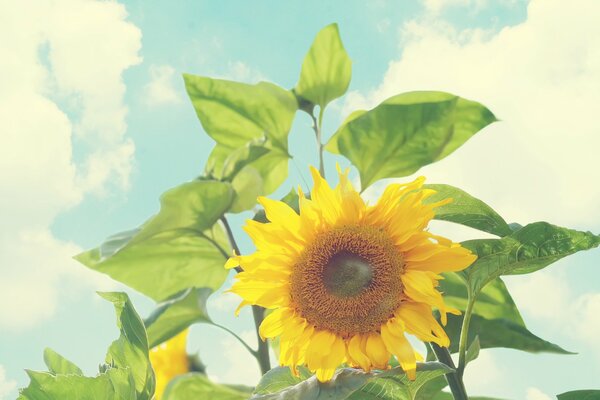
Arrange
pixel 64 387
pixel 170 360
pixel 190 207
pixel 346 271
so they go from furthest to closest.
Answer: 1. pixel 170 360
2. pixel 190 207
3. pixel 346 271
4. pixel 64 387

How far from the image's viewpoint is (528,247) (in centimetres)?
55

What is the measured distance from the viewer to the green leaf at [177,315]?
0.83 metres

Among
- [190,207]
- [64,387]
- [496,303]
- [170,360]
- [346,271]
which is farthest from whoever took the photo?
[170,360]

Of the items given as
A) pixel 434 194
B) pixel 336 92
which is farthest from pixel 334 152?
pixel 434 194

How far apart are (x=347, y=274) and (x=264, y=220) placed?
0.14 metres

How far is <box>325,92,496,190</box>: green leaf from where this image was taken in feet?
2.56

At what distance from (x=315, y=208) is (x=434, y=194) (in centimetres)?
9

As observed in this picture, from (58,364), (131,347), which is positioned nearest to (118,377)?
(131,347)

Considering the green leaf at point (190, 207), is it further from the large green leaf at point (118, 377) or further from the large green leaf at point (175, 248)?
the large green leaf at point (118, 377)

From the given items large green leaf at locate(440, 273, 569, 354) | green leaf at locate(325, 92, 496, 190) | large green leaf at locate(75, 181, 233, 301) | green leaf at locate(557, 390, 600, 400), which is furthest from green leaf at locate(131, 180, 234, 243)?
green leaf at locate(557, 390, 600, 400)

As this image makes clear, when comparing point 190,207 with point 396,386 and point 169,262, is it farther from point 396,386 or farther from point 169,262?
point 396,386

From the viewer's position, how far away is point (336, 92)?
92 cm

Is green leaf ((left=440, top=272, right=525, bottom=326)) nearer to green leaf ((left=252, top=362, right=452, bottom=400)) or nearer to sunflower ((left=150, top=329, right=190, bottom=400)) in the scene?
green leaf ((left=252, top=362, right=452, bottom=400))

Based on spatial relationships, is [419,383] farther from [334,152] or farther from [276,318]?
[334,152]
